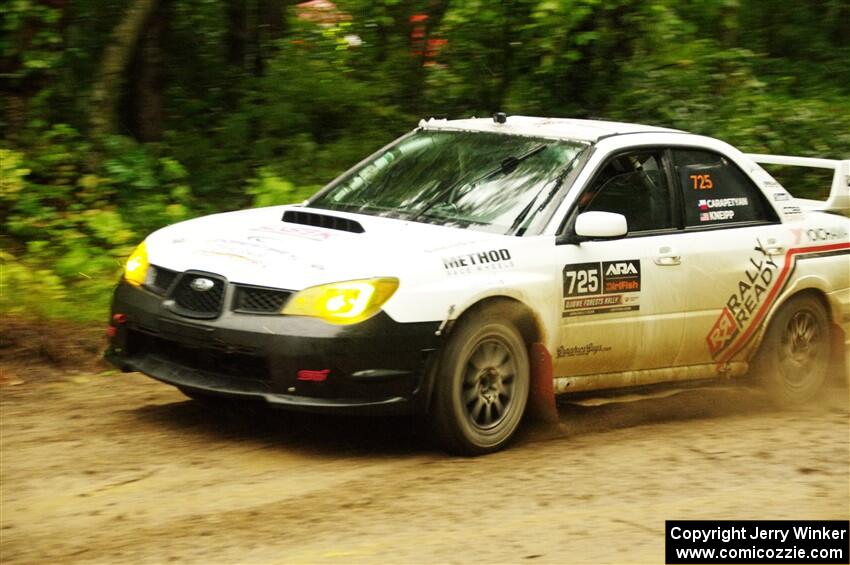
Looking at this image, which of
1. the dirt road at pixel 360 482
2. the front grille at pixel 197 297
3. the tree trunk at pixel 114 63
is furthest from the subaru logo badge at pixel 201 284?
the tree trunk at pixel 114 63

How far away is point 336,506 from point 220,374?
1130 millimetres

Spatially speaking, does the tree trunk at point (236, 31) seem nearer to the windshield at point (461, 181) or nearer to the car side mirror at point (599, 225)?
the windshield at point (461, 181)

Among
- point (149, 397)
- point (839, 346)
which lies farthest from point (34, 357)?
point (839, 346)

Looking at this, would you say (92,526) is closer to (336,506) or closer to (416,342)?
(336,506)

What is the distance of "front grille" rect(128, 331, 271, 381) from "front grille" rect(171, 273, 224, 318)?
17 centimetres

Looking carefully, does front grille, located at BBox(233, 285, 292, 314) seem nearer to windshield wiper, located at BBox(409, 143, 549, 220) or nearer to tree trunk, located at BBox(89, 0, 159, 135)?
windshield wiper, located at BBox(409, 143, 549, 220)

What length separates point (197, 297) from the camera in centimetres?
665

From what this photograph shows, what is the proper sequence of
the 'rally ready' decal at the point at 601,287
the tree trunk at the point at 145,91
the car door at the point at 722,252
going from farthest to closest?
the tree trunk at the point at 145,91 → the car door at the point at 722,252 → the 'rally ready' decal at the point at 601,287

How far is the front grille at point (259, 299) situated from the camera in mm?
6414

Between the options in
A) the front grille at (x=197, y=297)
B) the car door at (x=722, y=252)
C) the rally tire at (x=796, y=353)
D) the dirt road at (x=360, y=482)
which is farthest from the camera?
the rally tire at (x=796, y=353)

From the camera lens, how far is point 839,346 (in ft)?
28.6

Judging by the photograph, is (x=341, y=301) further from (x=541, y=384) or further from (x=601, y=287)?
(x=601, y=287)

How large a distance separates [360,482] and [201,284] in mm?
1267

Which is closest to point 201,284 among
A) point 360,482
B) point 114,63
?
point 360,482
